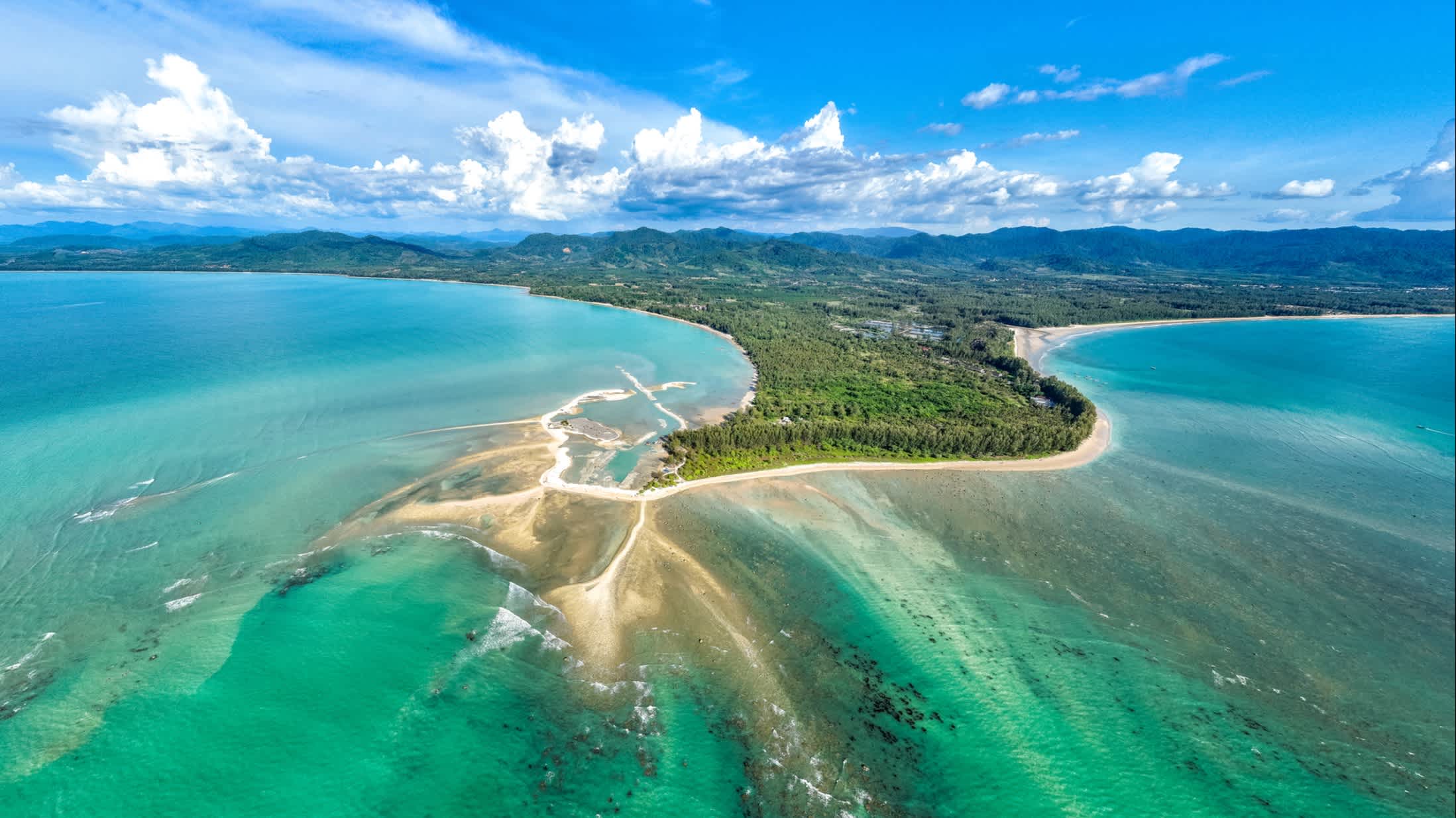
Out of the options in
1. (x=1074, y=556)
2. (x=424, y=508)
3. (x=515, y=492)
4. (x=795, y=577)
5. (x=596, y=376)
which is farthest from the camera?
(x=596, y=376)

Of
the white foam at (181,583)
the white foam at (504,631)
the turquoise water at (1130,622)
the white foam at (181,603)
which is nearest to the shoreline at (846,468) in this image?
the turquoise water at (1130,622)

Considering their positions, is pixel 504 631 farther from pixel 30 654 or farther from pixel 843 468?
pixel 843 468

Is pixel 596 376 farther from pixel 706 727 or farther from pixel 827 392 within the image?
pixel 706 727

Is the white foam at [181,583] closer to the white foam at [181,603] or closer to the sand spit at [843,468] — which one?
the white foam at [181,603]

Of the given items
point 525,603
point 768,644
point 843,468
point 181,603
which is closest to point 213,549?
point 181,603

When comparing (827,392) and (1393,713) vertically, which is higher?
(827,392)

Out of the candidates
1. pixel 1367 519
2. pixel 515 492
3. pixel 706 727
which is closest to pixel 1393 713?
pixel 1367 519
